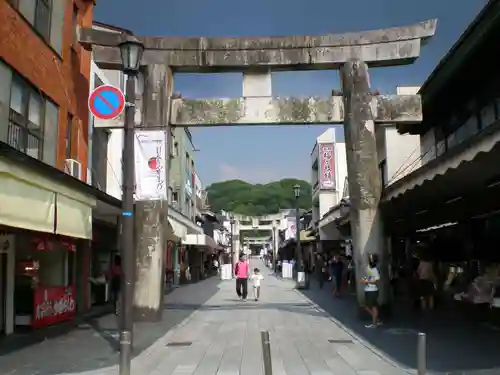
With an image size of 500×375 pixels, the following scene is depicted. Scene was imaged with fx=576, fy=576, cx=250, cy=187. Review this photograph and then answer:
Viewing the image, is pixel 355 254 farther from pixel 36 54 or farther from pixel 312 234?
pixel 312 234

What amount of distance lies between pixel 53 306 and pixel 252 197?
108 meters

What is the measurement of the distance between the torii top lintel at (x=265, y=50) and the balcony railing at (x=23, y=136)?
3173mm

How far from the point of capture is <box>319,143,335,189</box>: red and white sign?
4453 cm

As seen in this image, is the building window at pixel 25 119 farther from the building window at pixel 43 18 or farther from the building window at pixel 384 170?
the building window at pixel 384 170

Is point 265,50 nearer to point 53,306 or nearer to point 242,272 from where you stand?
point 53,306

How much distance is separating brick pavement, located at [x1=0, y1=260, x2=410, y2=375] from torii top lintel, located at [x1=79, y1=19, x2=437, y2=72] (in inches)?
286

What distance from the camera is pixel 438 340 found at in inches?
465

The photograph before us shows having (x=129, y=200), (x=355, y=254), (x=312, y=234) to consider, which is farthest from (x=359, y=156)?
Result: (x=312, y=234)

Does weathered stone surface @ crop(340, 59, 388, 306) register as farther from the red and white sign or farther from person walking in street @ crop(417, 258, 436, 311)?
the red and white sign

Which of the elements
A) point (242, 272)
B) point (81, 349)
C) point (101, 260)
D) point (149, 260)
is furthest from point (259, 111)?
point (101, 260)

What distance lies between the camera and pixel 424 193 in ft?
44.8

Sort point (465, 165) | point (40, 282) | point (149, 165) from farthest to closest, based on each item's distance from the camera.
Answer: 1. point (40, 282)
2. point (149, 165)
3. point (465, 165)

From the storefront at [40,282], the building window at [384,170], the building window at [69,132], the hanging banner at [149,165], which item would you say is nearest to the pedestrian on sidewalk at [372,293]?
the hanging banner at [149,165]

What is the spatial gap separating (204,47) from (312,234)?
28277 mm
